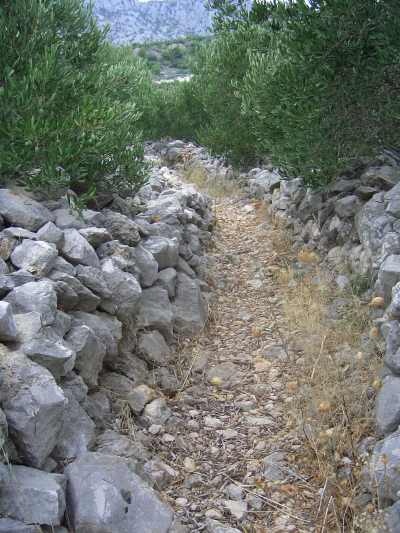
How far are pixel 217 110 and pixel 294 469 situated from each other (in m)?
13.0

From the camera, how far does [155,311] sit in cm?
659

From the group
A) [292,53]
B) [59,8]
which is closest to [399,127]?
[292,53]

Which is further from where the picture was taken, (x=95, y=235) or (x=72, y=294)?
(x=95, y=235)

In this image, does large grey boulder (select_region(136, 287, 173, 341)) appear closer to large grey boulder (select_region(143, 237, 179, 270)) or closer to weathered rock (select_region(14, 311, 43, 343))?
large grey boulder (select_region(143, 237, 179, 270))

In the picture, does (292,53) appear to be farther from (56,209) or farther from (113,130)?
(56,209)

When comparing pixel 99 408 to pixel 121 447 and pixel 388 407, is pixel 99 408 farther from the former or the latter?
pixel 388 407

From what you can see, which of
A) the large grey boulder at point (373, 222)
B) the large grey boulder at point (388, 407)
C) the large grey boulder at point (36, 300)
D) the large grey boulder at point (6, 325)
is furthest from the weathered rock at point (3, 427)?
the large grey boulder at point (373, 222)

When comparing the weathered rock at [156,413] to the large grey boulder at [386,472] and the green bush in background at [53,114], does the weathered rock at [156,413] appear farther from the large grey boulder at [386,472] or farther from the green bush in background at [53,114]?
the green bush in background at [53,114]

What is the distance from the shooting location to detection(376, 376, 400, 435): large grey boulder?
4.31 metres

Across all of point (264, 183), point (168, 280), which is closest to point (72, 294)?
point (168, 280)

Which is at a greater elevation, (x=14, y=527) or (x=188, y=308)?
(x=14, y=527)

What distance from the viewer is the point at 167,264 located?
761cm

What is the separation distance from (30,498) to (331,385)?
318cm

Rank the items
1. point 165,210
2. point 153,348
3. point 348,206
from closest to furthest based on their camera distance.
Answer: point 153,348, point 348,206, point 165,210
